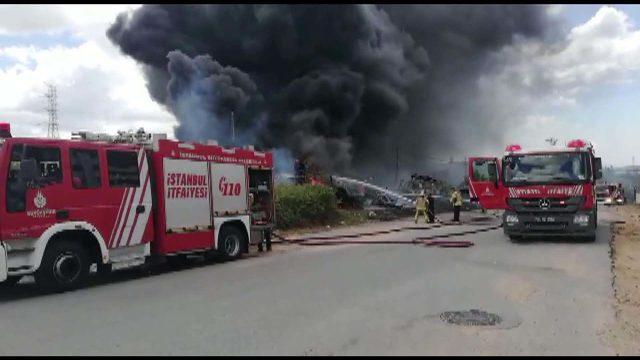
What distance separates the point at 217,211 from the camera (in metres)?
11.7

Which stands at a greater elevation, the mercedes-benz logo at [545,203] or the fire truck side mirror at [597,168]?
the fire truck side mirror at [597,168]

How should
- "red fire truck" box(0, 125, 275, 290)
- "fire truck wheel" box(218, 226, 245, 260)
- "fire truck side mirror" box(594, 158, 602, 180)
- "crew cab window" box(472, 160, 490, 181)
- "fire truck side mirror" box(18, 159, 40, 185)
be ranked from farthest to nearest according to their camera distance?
"crew cab window" box(472, 160, 490, 181) < "fire truck side mirror" box(594, 158, 602, 180) < "fire truck wheel" box(218, 226, 245, 260) < "red fire truck" box(0, 125, 275, 290) < "fire truck side mirror" box(18, 159, 40, 185)

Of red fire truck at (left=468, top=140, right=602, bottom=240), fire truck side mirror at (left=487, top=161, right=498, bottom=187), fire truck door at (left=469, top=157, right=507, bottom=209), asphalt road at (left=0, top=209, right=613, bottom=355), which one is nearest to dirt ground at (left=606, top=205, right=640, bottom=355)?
asphalt road at (left=0, top=209, right=613, bottom=355)

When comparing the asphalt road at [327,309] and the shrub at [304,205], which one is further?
the shrub at [304,205]

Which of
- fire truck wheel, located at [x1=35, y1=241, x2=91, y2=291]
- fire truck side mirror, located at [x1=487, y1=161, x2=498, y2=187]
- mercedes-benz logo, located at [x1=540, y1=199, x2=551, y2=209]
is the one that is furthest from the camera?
fire truck side mirror, located at [x1=487, y1=161, x2=498, y2=187]

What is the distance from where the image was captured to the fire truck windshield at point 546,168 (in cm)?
1417

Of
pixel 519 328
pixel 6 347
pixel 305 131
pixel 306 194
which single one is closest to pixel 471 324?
pixel 519 328

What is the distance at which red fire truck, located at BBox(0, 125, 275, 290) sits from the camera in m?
8.19

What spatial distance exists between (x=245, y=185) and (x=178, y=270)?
7.83ft

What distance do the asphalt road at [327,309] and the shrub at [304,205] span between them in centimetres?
806

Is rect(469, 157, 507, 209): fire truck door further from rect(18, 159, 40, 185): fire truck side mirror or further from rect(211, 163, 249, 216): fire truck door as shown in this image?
rect(18, 159, 40, 185): fire truck side mirror

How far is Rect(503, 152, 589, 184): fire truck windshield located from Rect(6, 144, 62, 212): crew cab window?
1017 centimetres

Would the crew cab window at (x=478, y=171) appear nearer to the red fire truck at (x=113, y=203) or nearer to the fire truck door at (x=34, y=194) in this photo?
the red fire truck at (x=113, y=203)

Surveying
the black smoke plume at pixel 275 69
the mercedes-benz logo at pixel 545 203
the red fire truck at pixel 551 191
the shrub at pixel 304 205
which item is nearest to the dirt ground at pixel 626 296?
the red fire truck at pixel 551 191
